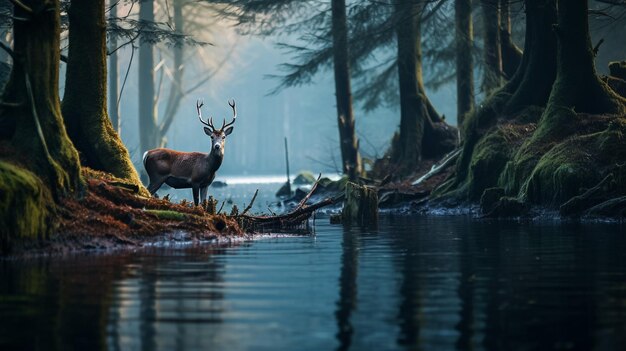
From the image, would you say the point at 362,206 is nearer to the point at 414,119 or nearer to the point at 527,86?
the point at 527,86

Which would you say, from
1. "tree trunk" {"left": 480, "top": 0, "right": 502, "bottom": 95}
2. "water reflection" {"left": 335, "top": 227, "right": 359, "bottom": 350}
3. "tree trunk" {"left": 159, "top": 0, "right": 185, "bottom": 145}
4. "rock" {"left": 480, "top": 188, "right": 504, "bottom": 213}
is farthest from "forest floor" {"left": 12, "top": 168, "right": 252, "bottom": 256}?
"tree trunk" {"left": 159, "top": 0, "right": 185, "bottom": 145}

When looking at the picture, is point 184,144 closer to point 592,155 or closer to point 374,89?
point 374,89

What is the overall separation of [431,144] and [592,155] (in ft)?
38.7

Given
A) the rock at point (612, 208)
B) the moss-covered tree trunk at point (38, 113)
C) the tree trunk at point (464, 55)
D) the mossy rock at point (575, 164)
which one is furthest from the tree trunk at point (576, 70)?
the moss-covered tree trunk at point (38, 113)

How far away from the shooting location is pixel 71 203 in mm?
14000

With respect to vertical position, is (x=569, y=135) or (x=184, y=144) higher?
(x=184, y=144)

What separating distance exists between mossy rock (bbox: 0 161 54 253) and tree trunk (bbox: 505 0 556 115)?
51.3 feet

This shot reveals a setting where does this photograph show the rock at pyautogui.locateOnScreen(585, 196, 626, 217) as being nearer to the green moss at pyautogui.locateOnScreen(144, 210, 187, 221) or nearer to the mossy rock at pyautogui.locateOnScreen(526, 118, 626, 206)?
the mossy rock at pyautogui.locateOnScreen(526, 118, 626, 206)

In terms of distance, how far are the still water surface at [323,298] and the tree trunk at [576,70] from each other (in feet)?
32.3

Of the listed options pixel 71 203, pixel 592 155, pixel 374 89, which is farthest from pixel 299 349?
pixel 374 89

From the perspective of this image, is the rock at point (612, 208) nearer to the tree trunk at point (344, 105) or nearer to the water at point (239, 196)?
the water at point (239, 196)

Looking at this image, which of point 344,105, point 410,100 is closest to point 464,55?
point 410,100

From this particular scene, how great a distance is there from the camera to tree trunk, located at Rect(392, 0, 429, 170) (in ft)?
108

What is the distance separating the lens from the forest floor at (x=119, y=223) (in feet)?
44.3
